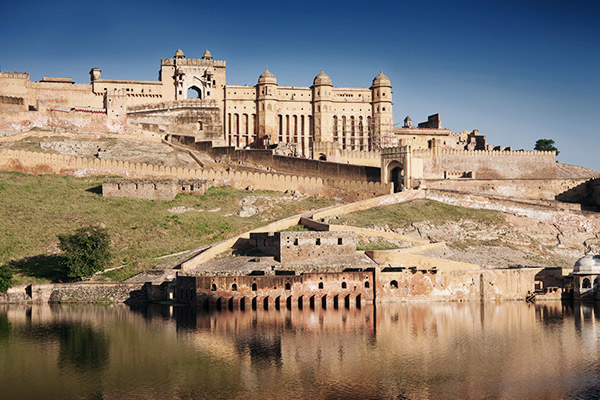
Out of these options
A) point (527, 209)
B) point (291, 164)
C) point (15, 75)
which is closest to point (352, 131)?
point (291, 164)

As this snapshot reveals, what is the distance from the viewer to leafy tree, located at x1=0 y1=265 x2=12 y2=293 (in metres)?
31.6

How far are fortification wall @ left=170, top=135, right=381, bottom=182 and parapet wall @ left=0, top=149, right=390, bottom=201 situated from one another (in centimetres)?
154

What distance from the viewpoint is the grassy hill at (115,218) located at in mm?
34531

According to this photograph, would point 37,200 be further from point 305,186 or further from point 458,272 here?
point 458,272

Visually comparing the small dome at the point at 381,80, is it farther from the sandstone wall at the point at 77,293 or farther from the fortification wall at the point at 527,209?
the sandstone wall at the point at 77,293

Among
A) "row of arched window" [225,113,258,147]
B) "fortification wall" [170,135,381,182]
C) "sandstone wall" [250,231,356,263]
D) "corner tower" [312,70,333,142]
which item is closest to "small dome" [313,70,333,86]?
"corner tower" [312,70,333,142]

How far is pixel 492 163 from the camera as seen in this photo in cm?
5556

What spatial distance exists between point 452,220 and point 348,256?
10.5 metres

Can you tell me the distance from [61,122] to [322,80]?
19.7m

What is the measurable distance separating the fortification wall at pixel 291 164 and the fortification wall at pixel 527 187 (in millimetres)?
4226

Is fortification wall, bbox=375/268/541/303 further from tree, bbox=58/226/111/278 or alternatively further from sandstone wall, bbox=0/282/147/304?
tree, bbox=58/226/111/278

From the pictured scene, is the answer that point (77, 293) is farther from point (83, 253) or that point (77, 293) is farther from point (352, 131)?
point (352, 131)

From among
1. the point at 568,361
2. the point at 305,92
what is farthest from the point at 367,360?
the point at 305,92

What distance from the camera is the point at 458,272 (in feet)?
104
